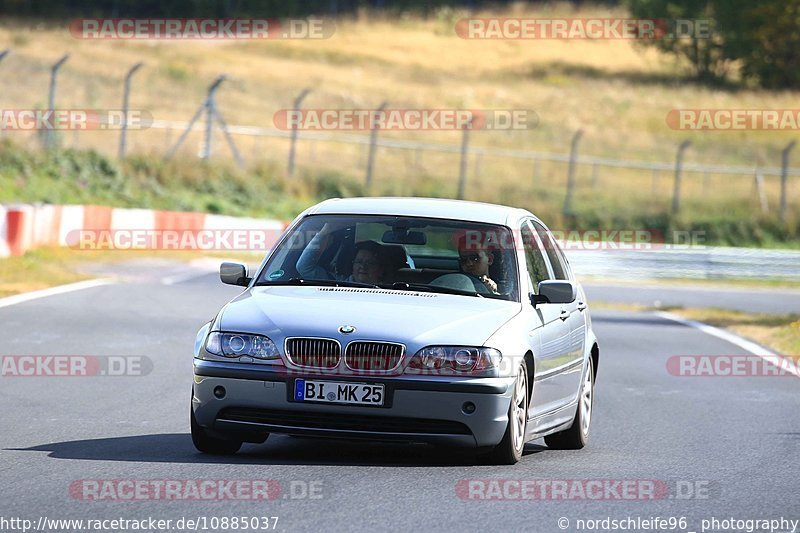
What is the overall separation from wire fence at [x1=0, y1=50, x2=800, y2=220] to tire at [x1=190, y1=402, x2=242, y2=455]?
29925 mm

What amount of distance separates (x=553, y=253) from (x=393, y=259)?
1.46 metres

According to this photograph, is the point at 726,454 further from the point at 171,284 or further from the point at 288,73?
the point at 288,73

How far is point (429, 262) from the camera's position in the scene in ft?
32.3

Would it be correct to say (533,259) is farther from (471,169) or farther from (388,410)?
(471,169)

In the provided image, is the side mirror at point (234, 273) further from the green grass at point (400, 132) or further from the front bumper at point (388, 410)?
the green grass at point (400, 132)

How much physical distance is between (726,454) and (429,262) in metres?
2.10

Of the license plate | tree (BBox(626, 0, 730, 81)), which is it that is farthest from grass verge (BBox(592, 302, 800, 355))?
tree (BBox(626, 0, 730, 81))

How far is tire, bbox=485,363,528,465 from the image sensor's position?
821 cm

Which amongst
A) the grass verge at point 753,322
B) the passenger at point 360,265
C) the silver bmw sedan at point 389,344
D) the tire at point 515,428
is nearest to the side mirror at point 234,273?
the silver bmw sedan at point 389,344

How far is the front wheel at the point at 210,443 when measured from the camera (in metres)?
8.35

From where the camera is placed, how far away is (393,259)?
9.13 meters

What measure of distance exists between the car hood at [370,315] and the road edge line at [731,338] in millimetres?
7436

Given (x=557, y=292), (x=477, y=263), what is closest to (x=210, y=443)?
(x=477, y=263)

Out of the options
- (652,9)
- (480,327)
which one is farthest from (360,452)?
(652,9)
